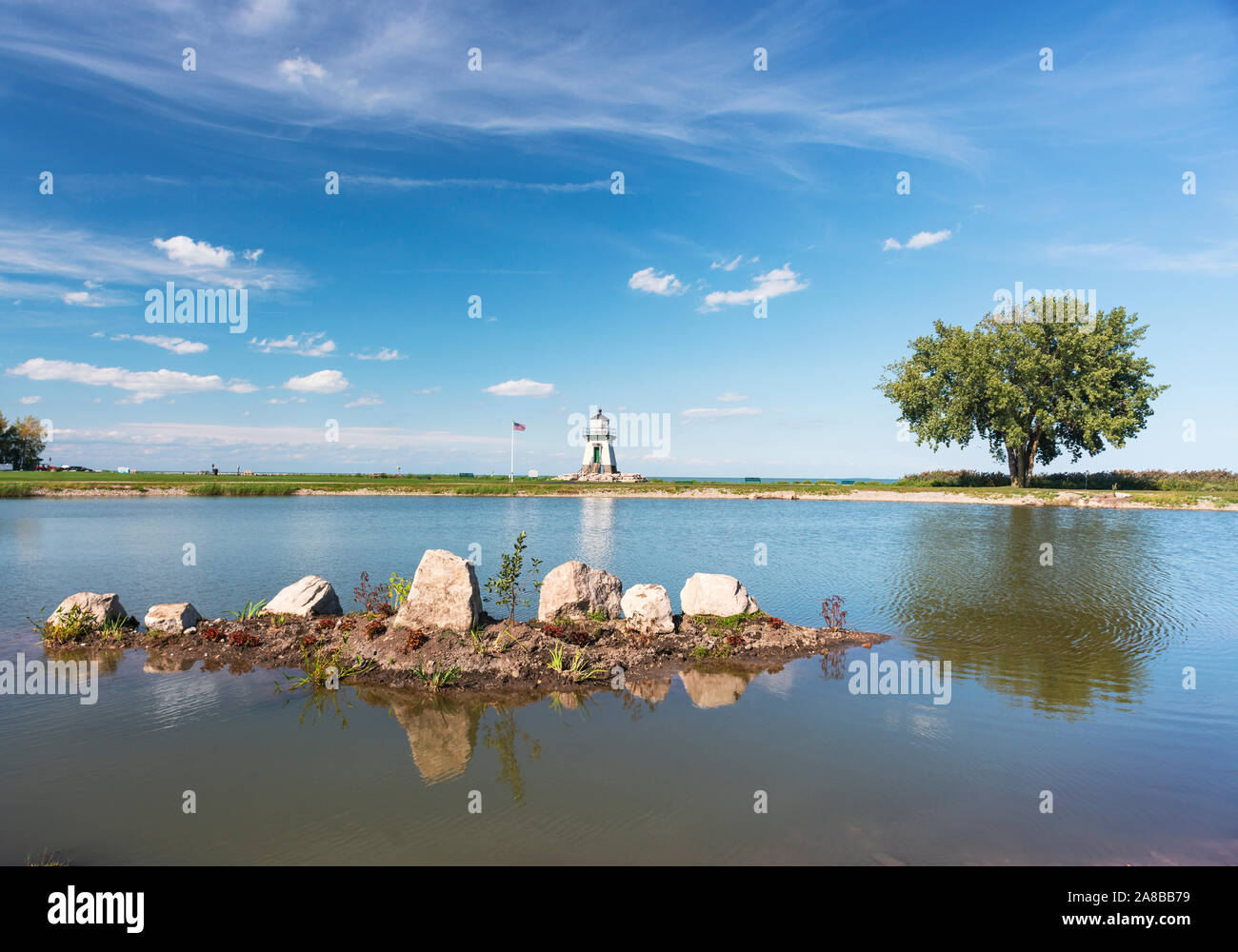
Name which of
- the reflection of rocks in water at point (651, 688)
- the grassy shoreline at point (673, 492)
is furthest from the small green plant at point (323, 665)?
the grassy shoreline at point (673, 492)

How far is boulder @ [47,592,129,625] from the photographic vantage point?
16.1 metres

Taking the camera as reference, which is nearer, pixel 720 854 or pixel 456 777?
pixel 720 854

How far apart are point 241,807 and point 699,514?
163ft

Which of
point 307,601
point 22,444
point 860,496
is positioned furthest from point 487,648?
point 22,444

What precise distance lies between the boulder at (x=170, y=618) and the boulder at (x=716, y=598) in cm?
1279

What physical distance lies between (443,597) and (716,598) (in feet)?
23.4

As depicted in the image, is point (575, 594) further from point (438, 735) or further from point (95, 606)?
point (95, 606)

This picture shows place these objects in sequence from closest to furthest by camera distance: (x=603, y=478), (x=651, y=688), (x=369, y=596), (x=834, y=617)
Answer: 1. (x=651, y=688)
2. (x=834, y=617)
3. (x=369, y=596)
4. (x=603, y=478)

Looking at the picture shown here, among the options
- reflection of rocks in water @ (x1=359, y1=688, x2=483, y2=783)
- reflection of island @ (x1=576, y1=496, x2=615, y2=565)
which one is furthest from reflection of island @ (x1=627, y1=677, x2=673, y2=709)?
reflection of island @ (x1=576, y1=496, x2=615, y2=565)

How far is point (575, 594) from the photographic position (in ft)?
51.9

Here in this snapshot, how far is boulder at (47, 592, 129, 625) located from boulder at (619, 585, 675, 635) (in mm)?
13380
